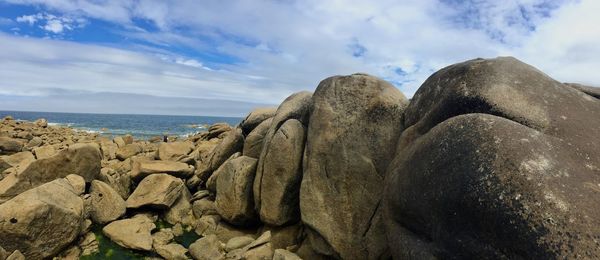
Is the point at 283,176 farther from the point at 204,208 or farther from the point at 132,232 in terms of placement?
the point at 132,232

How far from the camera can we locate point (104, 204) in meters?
14.6

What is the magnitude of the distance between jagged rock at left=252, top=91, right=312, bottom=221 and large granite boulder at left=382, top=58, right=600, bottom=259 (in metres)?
5.60

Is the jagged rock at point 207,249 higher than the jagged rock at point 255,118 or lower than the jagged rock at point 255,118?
lower

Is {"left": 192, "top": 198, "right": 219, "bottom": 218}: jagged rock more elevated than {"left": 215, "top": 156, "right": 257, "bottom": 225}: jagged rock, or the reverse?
{"left": 215, "top": 156, "right": 257, "bottom": 225}: jagged rock

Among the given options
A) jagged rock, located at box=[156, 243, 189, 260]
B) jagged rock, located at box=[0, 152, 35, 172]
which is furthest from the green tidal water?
jagged rock, located at box=[0, 152, 35, 172]

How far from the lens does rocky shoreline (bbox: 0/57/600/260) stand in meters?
6.36

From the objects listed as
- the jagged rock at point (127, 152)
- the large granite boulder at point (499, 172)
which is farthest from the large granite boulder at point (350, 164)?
the jagged rock at point (127, 152)

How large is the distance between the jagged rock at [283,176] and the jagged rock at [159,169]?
5368mm

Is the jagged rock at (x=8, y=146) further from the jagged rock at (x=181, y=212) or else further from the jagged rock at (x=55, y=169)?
the jagged rock at (x=181, y=212)

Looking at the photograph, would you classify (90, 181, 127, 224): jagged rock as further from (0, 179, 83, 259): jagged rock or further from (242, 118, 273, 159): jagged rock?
(242, 118, 273, 159): jagged rock

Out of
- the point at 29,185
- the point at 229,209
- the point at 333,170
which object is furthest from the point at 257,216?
the point at 29,185

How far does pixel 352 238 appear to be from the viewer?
1116 centimetres

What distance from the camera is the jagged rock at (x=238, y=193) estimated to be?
14.5 metres

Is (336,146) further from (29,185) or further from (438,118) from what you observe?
(29,185)
